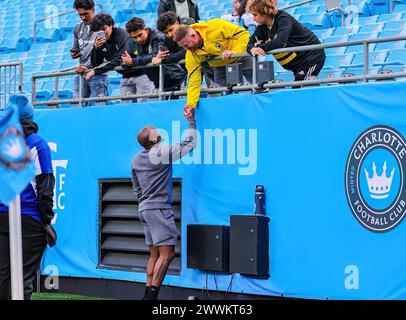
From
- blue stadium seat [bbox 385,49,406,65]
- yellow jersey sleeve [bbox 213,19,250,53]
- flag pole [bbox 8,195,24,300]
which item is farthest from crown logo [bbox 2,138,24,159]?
blue stadium seat [bbox 385,49,406,65]

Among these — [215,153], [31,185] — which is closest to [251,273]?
[215,153]

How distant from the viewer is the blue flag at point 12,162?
6.03 meters

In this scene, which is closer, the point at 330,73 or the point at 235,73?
the point at 235,73

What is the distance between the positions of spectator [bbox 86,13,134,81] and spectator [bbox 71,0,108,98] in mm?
177

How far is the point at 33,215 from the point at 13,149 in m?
2.38

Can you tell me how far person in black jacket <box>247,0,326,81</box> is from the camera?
416 inches

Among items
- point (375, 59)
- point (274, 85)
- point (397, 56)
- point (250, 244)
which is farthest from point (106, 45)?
point (250, 244)

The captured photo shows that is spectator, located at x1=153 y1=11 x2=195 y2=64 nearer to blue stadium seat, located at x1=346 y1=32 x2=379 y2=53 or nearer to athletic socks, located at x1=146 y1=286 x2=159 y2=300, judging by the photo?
athletic socks, located at x1=146 y1=286 x2=159 y2=300

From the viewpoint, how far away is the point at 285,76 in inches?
525

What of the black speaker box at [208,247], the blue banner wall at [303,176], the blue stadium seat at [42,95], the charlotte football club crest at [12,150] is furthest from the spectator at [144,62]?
the charlotte football club crest at [12,150]

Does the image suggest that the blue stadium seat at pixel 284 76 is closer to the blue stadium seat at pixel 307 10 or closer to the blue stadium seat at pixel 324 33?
the blue stadium seat at pixel 324 33

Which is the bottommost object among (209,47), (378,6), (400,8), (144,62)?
(144,62)

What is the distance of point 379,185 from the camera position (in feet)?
31.0

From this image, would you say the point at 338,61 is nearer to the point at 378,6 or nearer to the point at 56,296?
the point at 378,6
